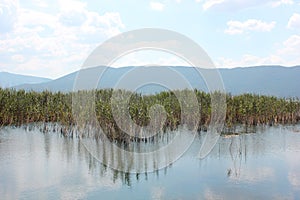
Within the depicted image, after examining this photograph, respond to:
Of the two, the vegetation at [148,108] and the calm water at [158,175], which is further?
the vegetation at [148,108]

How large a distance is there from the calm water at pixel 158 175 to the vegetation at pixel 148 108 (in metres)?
2.28

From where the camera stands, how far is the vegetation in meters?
12.9

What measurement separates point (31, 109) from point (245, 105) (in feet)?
26.9

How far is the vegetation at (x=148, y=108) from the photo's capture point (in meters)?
12.9

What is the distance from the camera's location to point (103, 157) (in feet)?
Answer: 29.9

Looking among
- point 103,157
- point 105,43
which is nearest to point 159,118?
point 103,157

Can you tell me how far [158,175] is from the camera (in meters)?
7.82

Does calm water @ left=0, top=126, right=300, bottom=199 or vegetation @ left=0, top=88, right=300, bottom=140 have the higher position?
vegetation @ left=0, top=88, right=300, bottom=140

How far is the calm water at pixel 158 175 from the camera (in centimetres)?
659

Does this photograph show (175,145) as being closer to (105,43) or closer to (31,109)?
(105,43)

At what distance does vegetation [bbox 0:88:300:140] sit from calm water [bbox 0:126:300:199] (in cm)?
228

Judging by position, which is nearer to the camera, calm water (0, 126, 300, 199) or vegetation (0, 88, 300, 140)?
calm water (0, 126, 300, 199)

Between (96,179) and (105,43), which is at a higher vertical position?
(105,43)

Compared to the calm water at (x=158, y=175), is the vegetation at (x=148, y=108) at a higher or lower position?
higher
